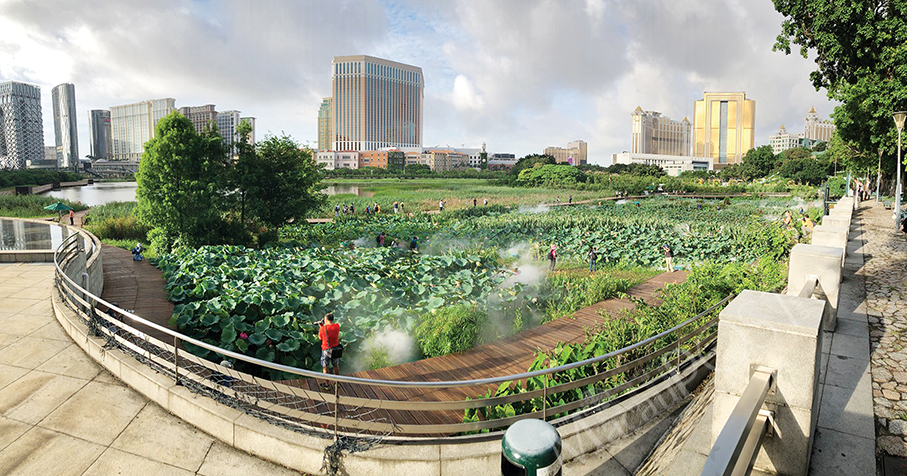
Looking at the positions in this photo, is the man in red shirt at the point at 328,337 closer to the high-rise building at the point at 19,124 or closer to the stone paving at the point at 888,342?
the stone paving at the point at 888,342

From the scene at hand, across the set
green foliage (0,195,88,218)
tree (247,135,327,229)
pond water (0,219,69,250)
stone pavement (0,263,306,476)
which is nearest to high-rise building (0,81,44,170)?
green foliage (0,195,88,218)

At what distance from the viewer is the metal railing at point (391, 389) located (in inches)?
190

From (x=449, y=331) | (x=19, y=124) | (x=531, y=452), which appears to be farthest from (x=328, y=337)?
(x=19, y=124)

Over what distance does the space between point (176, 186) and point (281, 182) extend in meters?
5.10

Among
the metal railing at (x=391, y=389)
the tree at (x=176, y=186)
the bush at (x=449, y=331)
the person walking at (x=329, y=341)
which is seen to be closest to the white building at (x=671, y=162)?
the tree at (x=176, y=186)

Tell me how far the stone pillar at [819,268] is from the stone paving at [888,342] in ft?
2.40

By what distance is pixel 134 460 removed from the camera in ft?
16.3

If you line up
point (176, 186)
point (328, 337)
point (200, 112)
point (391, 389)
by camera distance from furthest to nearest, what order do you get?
point (200, 112)
point (176, 186)
point (328, 337)
point (391, 389)

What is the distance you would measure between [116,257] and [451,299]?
15445 mm

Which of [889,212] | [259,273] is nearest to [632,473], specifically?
[259,273]

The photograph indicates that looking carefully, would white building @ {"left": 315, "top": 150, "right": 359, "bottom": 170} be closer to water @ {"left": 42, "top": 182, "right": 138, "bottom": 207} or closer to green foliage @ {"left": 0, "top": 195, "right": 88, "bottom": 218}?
water @ {"left": 42, "top": 182, "right": 138, "bottom": 207}

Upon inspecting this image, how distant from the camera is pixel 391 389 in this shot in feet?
22.7

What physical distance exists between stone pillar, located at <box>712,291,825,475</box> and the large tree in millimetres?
18651

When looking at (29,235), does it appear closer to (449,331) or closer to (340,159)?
(449,331)
